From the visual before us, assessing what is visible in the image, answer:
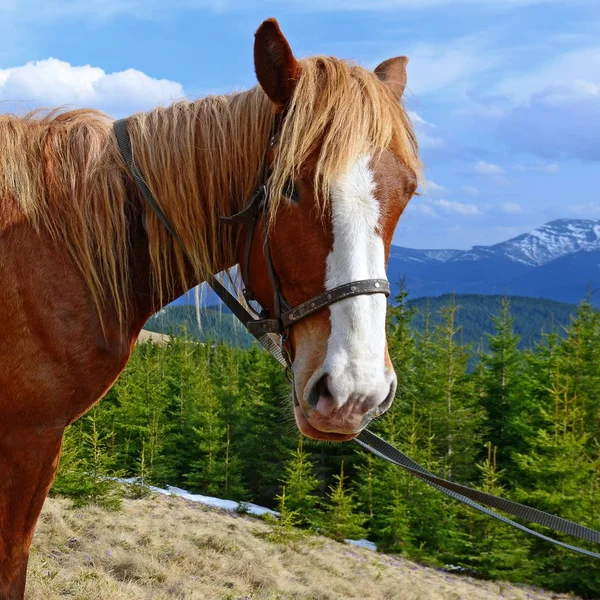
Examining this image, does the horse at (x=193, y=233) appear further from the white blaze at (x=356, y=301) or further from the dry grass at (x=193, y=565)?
the dry grass at (x=193, y=565)

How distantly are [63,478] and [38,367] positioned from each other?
728cm

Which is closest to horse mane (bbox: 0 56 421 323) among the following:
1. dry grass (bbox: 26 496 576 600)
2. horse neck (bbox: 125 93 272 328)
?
horse neck (bbox: 125 93 272 328)

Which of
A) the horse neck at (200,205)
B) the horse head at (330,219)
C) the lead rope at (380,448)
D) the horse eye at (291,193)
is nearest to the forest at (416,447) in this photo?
the lead rope at (380,448)

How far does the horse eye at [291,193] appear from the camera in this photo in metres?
2.14

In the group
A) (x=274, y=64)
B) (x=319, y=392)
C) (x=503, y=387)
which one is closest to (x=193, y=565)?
(x=319, y=392)

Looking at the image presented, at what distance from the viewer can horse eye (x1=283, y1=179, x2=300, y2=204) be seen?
2143mm

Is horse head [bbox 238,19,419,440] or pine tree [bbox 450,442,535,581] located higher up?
horse head [bbox 238,19,419,440]

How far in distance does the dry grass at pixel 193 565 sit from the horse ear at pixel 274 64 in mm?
3917

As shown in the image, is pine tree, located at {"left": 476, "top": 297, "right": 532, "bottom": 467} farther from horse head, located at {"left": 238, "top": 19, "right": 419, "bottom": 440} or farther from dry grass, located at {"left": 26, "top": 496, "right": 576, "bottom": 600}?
horse head, located at {"left": 238, "top": 19, "right": 419, "bottom": 440}

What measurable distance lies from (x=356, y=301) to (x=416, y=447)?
39.4 feet

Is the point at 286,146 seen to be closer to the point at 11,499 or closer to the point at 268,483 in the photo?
the point at 11,499

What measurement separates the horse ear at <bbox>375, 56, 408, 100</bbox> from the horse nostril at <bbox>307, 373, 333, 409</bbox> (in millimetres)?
1278

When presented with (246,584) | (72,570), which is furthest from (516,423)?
(72,570)

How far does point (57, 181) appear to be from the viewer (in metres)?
2.49
